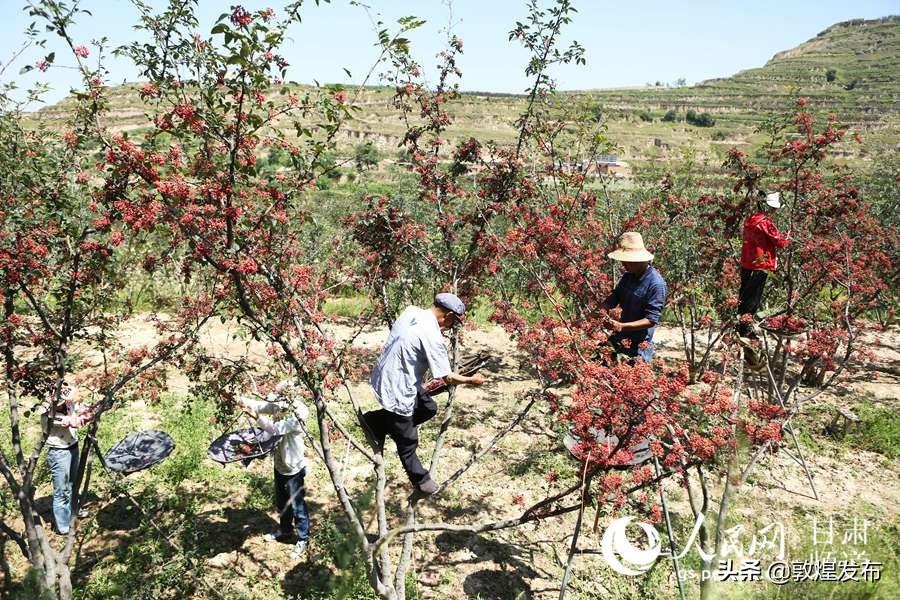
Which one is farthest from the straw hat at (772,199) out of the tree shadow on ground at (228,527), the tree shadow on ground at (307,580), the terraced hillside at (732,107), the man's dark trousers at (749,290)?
the terraced hillside at (732,107)

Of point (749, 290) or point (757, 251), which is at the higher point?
point (757, 251)

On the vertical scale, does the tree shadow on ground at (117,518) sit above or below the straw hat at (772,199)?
below

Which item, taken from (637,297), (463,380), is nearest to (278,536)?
(463,380)

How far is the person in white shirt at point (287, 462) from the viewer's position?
4.11m

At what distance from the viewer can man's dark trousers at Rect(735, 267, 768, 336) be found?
534 centimetres

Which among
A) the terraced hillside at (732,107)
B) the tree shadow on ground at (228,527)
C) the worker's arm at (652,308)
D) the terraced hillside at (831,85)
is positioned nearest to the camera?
the worker's arm at (652,308)

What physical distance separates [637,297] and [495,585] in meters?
2.61

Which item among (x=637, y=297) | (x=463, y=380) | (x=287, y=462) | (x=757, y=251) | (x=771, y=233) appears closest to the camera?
(x=463, y=380)

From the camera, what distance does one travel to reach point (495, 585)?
4215 mm

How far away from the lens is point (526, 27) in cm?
476

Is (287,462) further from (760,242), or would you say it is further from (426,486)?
(760,242)

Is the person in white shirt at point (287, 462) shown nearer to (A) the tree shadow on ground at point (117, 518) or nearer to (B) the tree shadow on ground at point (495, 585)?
(A) the tree shadow on ground at point (117, 518)

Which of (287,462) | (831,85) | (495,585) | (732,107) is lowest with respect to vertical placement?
(495,585)

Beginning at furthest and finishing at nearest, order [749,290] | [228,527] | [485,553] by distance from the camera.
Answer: [749,290] → [228,527] → [485,553]
